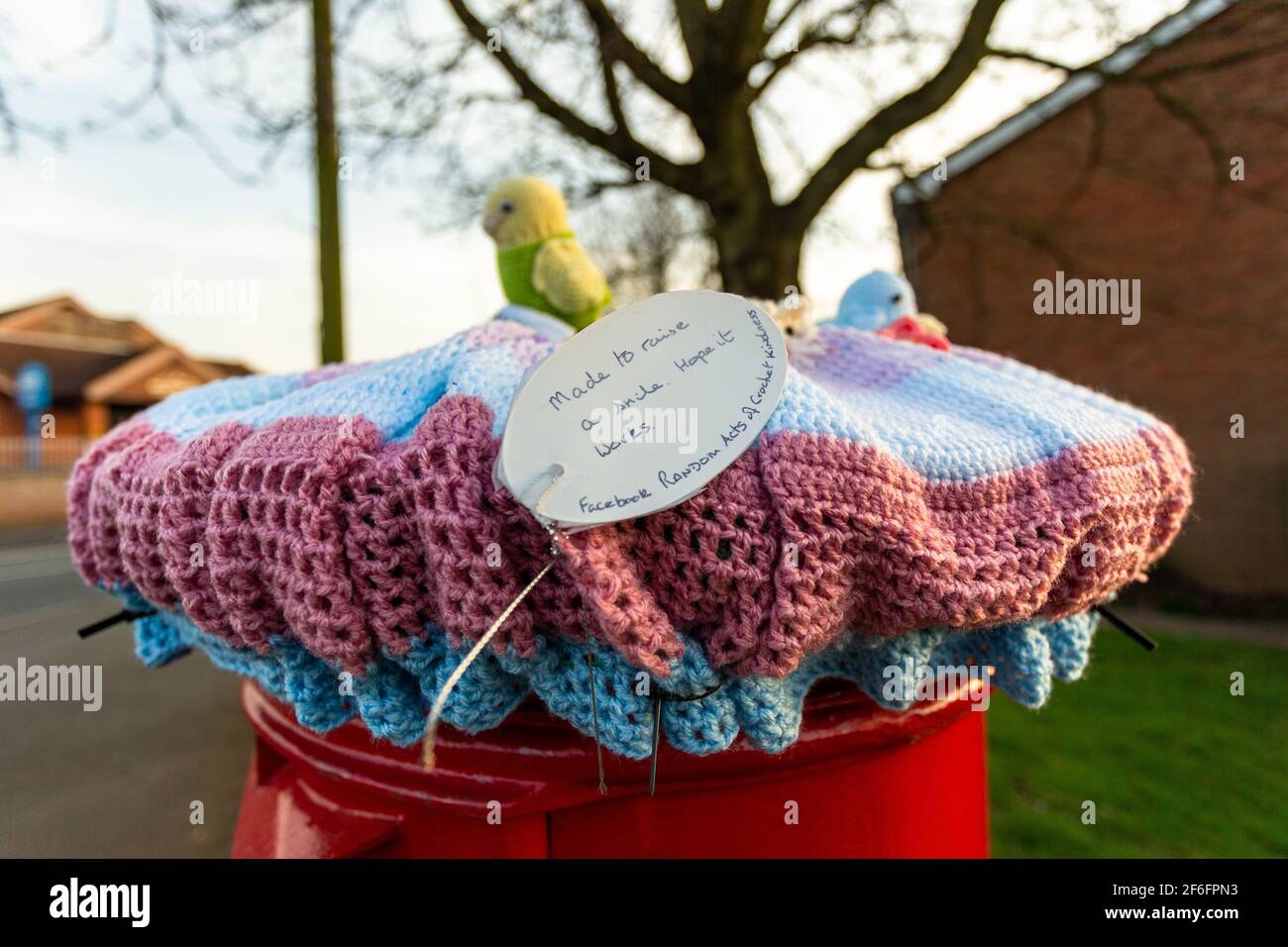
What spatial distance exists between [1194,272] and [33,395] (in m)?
18.4

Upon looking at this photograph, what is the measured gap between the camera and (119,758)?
11.6ft

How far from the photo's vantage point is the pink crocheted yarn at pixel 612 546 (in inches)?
28.2

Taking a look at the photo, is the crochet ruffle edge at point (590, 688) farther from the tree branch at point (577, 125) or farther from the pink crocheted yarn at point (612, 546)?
the tree branch at point (577, 125)

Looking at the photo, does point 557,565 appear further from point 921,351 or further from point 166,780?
point 166,780

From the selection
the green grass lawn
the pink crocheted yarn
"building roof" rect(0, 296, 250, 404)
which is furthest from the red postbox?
"building roof" rect(0, 296, 250, 404)

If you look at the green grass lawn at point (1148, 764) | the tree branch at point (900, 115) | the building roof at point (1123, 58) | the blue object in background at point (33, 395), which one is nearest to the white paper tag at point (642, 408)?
the green grass lawn at point (1148, 764)

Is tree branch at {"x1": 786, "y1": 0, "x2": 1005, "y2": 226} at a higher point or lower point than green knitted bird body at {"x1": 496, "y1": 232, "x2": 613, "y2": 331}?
higher

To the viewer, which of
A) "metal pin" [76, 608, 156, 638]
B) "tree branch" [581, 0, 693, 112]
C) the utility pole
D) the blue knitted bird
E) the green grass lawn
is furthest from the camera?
"tree branch" [581, 0, 693, 112]

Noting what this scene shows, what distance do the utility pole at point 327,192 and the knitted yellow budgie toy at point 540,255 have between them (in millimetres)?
2424

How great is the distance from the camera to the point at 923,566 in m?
0.73

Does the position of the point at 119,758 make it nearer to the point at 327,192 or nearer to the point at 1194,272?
the point at 327,192

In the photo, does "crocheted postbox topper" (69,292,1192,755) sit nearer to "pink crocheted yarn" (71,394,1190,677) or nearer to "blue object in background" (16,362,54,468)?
"pink crocheted yarn" (71,394,1190,677)

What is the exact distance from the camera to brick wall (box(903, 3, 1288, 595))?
6.58 meters
